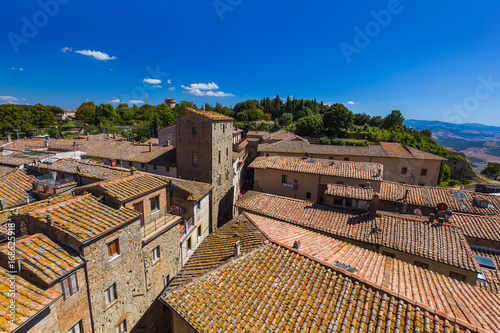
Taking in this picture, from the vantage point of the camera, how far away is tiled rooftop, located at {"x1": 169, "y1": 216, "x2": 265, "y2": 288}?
9.78m

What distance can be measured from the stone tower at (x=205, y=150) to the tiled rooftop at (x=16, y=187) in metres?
12.7

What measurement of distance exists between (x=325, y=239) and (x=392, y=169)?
101 ft

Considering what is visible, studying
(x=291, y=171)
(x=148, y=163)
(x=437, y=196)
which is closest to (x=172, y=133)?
(x=148, y=163)

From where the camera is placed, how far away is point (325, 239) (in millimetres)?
12578

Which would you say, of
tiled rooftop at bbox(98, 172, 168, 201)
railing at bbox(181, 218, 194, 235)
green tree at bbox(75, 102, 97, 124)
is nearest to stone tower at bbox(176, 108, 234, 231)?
railing at bbox(181, 218, 194, 235)

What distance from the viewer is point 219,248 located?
11430mm

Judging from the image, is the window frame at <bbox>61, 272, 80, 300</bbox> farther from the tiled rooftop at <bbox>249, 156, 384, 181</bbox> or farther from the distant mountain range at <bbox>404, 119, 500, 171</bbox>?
the distant mountain range at <bbox>404, 119, 500, 171</bbox>

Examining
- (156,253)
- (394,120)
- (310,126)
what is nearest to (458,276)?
(156,253)

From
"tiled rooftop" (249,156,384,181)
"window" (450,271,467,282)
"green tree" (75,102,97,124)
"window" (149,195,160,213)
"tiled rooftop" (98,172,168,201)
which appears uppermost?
"green tree" (75,102,97,124)

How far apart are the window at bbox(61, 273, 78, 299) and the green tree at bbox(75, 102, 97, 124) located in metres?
101

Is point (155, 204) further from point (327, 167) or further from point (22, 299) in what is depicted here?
point (327, 167)

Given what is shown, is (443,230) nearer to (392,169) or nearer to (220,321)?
(220,321)

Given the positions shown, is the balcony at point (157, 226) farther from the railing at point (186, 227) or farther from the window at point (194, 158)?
the window at point (194, 158)

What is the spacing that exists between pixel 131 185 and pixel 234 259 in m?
7.57
